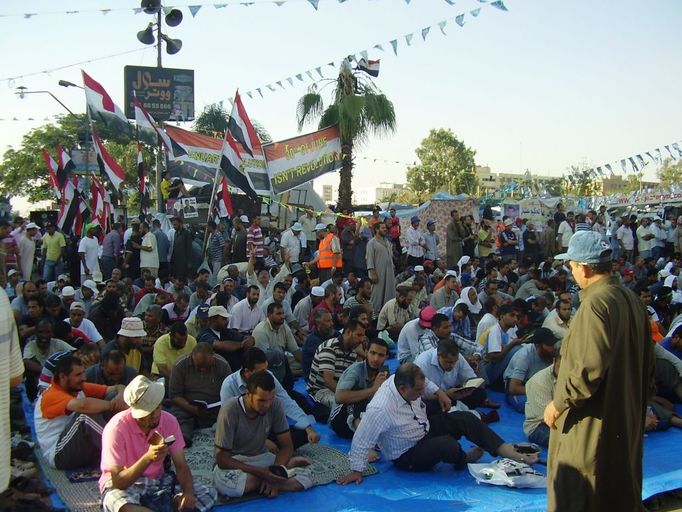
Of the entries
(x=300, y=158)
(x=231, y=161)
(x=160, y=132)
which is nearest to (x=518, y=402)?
(x=231, y=161)

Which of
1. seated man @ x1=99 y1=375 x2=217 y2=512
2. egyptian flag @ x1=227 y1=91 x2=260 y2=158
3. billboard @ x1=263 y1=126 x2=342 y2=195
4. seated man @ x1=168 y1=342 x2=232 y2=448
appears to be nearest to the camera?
seated man @ x1=99 y1=375 x2=217 y2=512

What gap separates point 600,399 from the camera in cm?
329

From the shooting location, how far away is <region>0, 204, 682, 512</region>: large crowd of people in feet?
14.6

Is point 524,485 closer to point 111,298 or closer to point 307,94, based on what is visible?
point 111,298

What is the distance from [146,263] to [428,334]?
6913 millimetres

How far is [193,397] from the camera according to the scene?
6.36 metres

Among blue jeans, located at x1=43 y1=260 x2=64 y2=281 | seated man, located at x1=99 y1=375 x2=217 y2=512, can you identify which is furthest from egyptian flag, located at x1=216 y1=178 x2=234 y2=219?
seated man, located at x1=99 y1=375 x2=217 y2=512

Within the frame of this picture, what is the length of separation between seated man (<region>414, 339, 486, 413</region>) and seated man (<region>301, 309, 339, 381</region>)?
142 centimetres

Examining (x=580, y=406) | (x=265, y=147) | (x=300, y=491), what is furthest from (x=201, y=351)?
(x=265, y=147)

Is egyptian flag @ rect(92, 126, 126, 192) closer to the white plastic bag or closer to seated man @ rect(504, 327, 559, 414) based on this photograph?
seated man @ rect(504, 327, 559, 414)

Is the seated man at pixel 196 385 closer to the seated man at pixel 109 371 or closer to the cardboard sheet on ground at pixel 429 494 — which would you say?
the seated man at pixel 109 371

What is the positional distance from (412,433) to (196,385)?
6.86 feet

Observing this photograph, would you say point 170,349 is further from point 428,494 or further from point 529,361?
point 529,361

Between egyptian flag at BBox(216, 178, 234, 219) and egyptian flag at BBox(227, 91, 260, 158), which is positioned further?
egyptian flag at BBox(216, 178, 234, 219)
